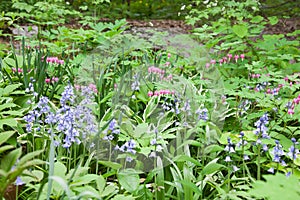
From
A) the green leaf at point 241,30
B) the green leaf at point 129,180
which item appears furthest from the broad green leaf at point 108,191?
the green leaf at point 241,30

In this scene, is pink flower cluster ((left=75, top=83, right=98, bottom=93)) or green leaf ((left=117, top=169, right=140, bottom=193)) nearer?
green leaf ((left=117, top=169, right=140, bottom=193))

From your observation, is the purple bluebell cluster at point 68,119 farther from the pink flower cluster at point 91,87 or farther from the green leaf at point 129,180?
the pink flower cluster at point 91,87

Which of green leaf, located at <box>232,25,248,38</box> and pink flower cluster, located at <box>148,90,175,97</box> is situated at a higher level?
green leaf, located at <box>232,25,248,38</box>

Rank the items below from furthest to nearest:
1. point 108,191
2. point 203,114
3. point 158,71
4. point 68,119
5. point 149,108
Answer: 1. point 158,71
2. point 149,108
3. point 203,114
4. point 68,119
5. point 108,191

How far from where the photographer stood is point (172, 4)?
9.90 metres

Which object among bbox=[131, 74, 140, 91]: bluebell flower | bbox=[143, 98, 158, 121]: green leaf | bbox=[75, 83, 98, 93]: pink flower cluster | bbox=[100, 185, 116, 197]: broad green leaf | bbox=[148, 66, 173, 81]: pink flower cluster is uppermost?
bbox=[148, 66, 173, 81]: pink flower cluster

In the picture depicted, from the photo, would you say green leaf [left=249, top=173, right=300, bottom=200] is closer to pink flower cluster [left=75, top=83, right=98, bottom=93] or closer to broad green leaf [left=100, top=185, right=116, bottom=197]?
broad green leaf [left=100, top=185, right=116, bottom=197]

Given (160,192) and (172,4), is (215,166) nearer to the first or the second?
(160,192)

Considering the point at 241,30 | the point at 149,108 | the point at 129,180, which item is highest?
the point at 241,30

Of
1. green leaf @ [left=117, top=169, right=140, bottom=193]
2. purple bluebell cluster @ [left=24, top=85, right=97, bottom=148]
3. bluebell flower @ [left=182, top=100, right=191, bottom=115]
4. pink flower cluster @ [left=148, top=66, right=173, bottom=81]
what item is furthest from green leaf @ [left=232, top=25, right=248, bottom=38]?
green leaf @ [left=117, top=169, right=140, bottom=193]

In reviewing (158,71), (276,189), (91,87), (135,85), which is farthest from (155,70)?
(276,189)

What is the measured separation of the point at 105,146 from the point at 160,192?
349mm

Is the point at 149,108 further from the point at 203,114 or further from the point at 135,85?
the point at 203,114

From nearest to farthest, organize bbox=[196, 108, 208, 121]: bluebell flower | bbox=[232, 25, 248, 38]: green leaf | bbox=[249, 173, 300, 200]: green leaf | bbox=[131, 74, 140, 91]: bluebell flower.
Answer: bbox=[249, 173, 300, 200]: green leaf → bbox=[196, 108, 208, 121]: bluebell flower → bbox=[131, 74, 140, 91]: bluebell flower → bbox=[232, 25, 248, 38]: green leaf
